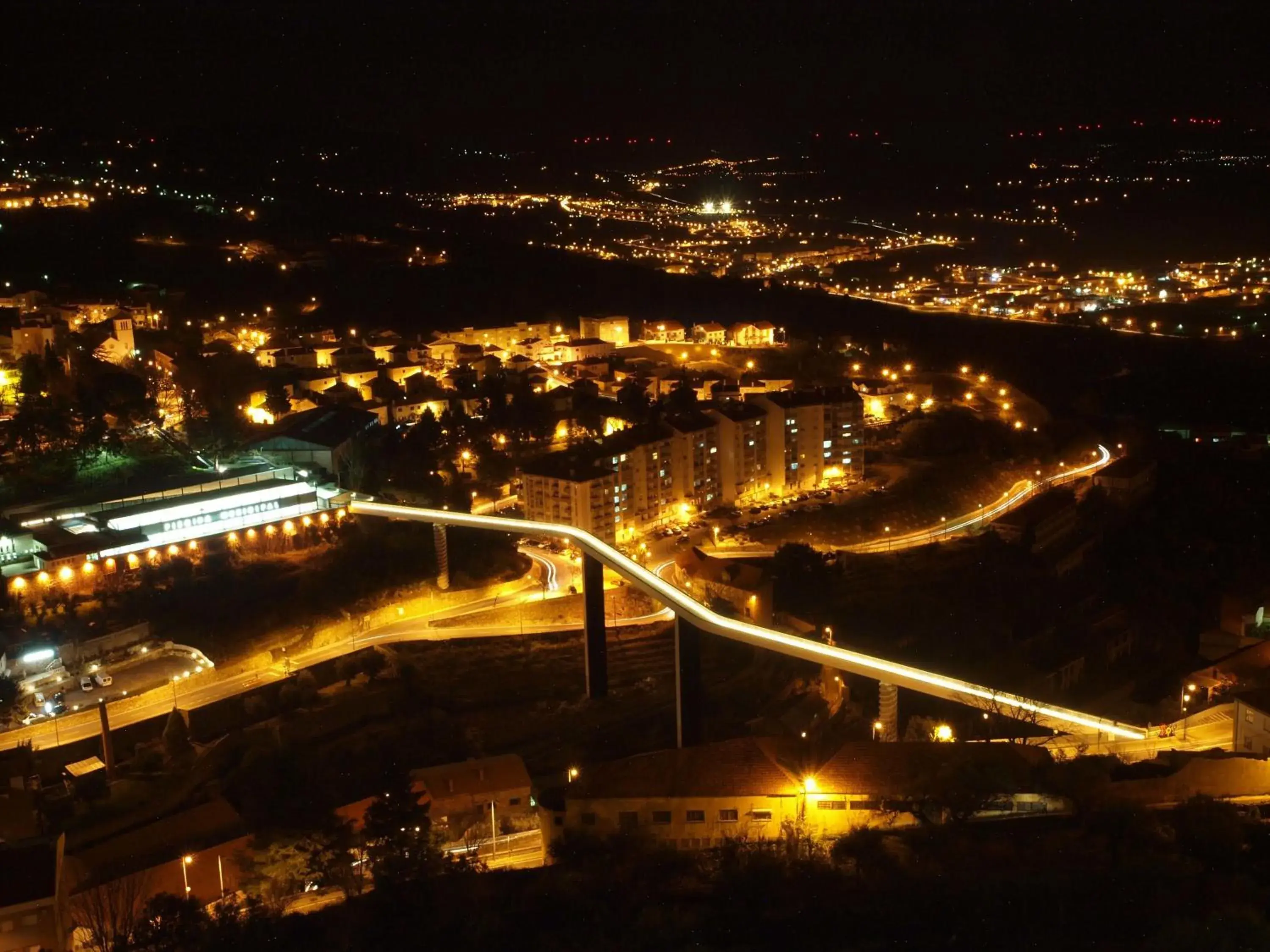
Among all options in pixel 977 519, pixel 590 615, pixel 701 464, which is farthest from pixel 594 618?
pixel 977 519

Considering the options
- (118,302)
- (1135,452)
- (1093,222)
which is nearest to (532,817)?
(118,302)

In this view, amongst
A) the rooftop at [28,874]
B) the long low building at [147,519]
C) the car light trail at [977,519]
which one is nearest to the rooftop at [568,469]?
the long low building at [147,519]

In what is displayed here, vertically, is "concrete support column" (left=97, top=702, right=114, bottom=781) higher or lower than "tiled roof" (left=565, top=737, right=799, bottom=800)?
lower

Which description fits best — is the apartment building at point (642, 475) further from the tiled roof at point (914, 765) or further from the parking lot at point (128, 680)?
the tiled roof at point (914, 765)

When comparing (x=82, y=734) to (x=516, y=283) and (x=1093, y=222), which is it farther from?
(x=1093, y=222)

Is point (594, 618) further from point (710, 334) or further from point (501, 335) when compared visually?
point (710, 334)

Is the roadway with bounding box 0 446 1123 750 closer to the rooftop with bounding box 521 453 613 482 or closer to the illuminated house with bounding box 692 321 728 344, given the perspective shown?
→ the rooftop with bounding box 521 453 613 482

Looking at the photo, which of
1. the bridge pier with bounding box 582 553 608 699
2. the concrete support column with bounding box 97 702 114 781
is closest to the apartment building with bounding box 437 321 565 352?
the bridge pier with bounding box 582 553 608 699
